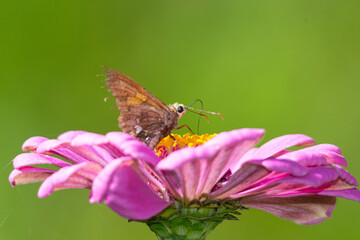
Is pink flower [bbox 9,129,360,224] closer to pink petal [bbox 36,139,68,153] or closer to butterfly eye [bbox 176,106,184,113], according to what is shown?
pink petal [bbox 36,139,68,153]

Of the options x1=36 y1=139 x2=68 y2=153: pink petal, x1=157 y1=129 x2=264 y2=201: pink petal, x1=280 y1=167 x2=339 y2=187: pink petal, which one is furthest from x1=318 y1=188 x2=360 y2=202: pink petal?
x1=36 y1=139 x2=68 y2=153: pink petal

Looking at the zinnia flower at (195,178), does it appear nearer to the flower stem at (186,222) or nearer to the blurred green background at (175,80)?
the flower stem at (186,222)

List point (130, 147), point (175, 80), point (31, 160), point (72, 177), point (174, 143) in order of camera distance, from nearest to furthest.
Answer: point (130, 147)
point (72, 177)
point (31, 160)
point (174, 143)
point (175, 80)

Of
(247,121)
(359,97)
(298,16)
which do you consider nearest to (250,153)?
(247,121)

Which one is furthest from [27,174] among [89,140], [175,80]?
[175,80]

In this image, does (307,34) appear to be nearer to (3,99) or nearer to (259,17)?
(259,17)

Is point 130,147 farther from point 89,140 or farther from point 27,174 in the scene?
point 27,174

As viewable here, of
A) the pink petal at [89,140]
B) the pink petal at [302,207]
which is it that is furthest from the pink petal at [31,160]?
the pink petal at [302,207]
